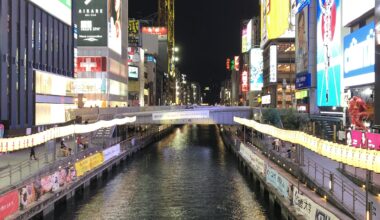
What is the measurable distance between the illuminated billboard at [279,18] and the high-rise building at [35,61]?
2362 inches

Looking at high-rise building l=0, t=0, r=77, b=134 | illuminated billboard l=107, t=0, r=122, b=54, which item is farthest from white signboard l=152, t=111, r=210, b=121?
illuminated billboard l=107, t=0, r=122, b=54

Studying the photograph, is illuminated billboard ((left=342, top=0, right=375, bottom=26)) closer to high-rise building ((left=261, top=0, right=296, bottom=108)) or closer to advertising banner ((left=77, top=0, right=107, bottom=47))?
high-rise building ((left=261, top=0, right=296, bottom=108))

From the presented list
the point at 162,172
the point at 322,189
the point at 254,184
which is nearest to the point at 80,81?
the point at 162,172

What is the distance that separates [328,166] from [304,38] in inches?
2793

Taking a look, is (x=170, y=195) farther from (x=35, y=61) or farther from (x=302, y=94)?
(x=302, y=94)

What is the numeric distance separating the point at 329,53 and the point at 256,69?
96.6 meters

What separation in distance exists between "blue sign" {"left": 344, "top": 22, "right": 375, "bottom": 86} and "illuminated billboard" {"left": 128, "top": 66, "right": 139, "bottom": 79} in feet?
376

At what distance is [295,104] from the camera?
124688 millimetres

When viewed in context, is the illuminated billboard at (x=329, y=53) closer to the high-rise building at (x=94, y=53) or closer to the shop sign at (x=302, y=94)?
Answer: the shop sign at (x=302, y=94)

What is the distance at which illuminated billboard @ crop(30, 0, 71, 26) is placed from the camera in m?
77.2

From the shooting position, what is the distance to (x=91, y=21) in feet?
425

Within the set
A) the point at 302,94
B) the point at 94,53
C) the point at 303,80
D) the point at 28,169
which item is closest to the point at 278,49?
the point at 302,94

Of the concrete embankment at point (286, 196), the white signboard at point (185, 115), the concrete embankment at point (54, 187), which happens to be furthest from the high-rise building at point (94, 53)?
the concrete embankment at point (286, 196)

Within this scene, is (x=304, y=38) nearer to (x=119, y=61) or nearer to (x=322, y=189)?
(x=119, y=61)
